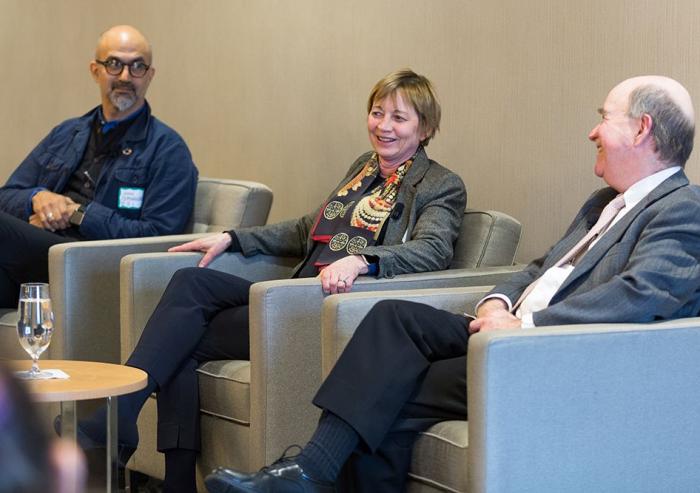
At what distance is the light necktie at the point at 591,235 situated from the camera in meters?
2.52

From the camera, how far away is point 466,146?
3.51 m

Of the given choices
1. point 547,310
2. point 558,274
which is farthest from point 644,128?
point 547,310

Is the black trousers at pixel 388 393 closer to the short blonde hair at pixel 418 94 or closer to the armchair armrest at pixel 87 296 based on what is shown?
the short blonde hair at pixel 418 94

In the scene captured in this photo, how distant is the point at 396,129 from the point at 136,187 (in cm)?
119

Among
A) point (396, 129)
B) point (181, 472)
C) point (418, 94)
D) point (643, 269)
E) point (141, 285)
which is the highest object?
point (418, 94)

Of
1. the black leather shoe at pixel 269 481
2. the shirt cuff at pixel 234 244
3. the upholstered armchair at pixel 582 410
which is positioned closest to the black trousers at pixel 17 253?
the shirt cuff at pixel 234 244

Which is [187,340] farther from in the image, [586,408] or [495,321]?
[586,408]

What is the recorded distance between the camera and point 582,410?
6.70 feet

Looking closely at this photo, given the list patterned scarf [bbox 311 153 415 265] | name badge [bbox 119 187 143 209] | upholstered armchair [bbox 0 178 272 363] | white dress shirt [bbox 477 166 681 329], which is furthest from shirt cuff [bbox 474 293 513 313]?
name badge [bbox 119 187 143 209]

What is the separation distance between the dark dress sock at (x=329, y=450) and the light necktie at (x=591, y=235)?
61 cm

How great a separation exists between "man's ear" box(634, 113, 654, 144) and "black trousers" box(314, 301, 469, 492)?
2.12 ft

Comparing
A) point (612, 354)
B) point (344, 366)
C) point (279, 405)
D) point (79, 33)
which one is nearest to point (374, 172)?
point (279, 405)

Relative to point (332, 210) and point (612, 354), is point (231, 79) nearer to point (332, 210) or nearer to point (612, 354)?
point (332, 210)

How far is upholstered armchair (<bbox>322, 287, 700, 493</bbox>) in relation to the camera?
6.49 ft
